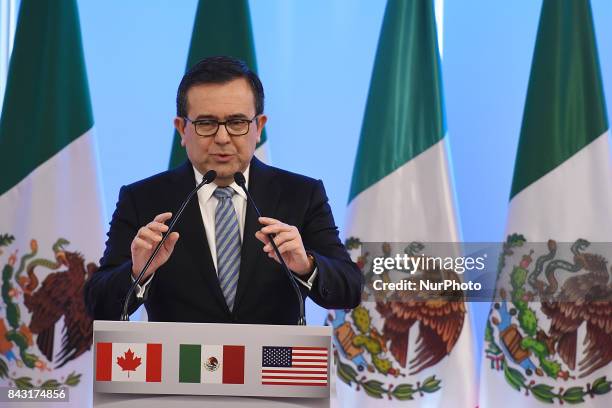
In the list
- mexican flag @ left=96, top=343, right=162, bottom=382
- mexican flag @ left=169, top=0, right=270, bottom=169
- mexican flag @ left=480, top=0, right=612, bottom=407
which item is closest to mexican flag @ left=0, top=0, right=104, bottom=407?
mexican flag @ left=169, top=0, right=270, bottom=169

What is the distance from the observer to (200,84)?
2.31 metres

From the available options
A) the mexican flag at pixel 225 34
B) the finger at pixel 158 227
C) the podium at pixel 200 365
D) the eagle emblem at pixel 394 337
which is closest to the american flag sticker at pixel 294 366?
the podium at pixel 200 365

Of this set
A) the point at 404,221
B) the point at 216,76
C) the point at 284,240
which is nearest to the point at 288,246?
the point at 284,240

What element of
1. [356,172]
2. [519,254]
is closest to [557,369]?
[519,254]

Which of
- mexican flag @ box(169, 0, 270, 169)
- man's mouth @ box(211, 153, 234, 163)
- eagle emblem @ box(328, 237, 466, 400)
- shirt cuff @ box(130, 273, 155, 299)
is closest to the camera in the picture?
shirt cuff @ box(130, 273, 155, 299)

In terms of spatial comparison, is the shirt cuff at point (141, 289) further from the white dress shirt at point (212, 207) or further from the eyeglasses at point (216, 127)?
the eyeglasses at point (216, 127)

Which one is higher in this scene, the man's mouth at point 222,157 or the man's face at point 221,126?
the man's face at point 221,126

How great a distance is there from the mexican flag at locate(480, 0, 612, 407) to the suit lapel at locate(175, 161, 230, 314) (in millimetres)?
2059

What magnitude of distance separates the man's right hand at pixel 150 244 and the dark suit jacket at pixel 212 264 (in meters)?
0.12

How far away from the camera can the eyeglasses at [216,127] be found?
2273 millimetres

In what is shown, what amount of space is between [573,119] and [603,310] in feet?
3.09

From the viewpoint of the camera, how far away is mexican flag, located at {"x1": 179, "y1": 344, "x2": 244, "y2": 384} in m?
1.66

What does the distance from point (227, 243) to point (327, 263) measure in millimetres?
341

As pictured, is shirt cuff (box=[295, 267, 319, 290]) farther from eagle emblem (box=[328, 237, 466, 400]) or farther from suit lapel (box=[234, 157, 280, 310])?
eagle emblem (box=[328, 237, 466, 400])
